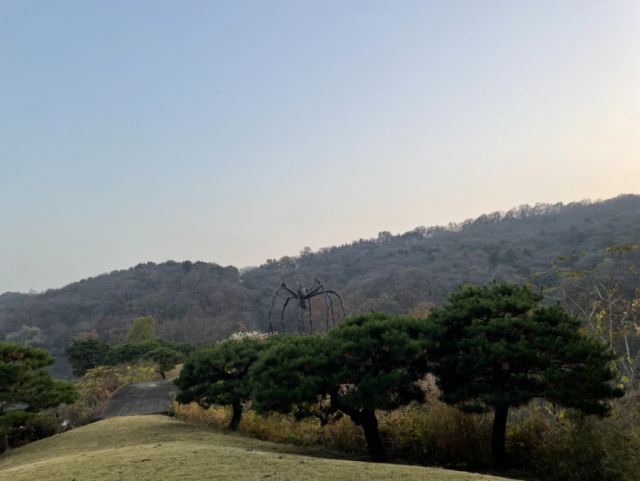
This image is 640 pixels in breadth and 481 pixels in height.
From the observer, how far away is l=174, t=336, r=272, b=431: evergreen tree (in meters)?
7.82

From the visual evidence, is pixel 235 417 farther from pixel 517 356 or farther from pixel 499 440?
pixel 517 356

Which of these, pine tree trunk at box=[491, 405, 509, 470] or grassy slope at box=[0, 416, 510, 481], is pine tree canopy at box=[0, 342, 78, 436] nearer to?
grassy slope at box=[0, 416, 510, 481]

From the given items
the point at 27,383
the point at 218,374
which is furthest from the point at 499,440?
the point at 27,383

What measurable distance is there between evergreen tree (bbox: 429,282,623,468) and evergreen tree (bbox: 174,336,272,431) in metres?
3.73

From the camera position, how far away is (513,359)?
4.87 metres

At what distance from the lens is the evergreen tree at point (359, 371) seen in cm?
A: 519

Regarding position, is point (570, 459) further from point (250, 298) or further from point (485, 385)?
point (250, 298)

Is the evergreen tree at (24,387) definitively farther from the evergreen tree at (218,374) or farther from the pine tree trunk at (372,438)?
the pine tree trunk at (372,438)

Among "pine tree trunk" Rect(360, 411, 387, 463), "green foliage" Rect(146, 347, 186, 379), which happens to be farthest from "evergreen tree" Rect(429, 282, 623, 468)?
"green foliage" Rect(146, 347, 186, 379)

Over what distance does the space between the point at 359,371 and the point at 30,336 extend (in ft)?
154

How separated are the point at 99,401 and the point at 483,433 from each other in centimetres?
1047

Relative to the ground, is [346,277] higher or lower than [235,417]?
higher

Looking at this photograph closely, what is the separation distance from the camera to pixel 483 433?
5.56 meters

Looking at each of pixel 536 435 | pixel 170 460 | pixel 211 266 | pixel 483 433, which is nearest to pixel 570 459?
pixel 536 435
